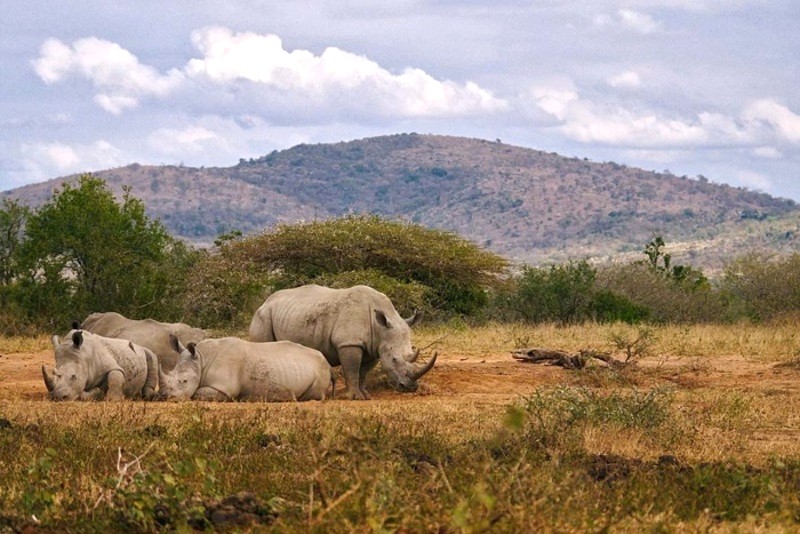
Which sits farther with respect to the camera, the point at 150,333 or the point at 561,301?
the point at 561,301

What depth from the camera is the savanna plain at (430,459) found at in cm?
596

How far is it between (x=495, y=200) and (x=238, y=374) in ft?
510

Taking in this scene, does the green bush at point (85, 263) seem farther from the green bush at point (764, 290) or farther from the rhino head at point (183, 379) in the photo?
the green bush at point (764, 290)

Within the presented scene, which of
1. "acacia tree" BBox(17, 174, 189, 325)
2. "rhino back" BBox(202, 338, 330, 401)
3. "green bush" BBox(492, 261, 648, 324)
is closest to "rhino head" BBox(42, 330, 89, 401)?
"rhino back" BBox(202, 338, 330, 401)

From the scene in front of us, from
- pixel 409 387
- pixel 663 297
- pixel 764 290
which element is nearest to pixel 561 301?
pixel 663 297

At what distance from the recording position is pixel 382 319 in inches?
592

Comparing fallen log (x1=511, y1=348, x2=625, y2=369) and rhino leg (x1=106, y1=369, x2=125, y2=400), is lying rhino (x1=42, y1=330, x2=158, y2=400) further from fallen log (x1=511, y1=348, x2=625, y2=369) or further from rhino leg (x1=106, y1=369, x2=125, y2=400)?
fallen log (x1=511, y1=348, x2=625, y2=369)

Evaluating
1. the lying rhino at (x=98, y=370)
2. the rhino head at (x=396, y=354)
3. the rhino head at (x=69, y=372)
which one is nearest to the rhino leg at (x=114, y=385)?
the lying rhino at (x=98, y=370)

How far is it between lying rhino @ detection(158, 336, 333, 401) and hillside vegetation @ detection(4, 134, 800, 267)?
4357 inches

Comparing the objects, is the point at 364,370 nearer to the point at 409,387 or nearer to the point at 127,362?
the point at 409,387

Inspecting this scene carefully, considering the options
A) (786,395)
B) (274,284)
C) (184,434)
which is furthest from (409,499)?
(274,284)

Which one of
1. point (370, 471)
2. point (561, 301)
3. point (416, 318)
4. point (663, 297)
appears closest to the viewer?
point (370, 471)

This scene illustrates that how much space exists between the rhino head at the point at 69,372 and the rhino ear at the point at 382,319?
349 centimetres

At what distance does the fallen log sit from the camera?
674 inches
